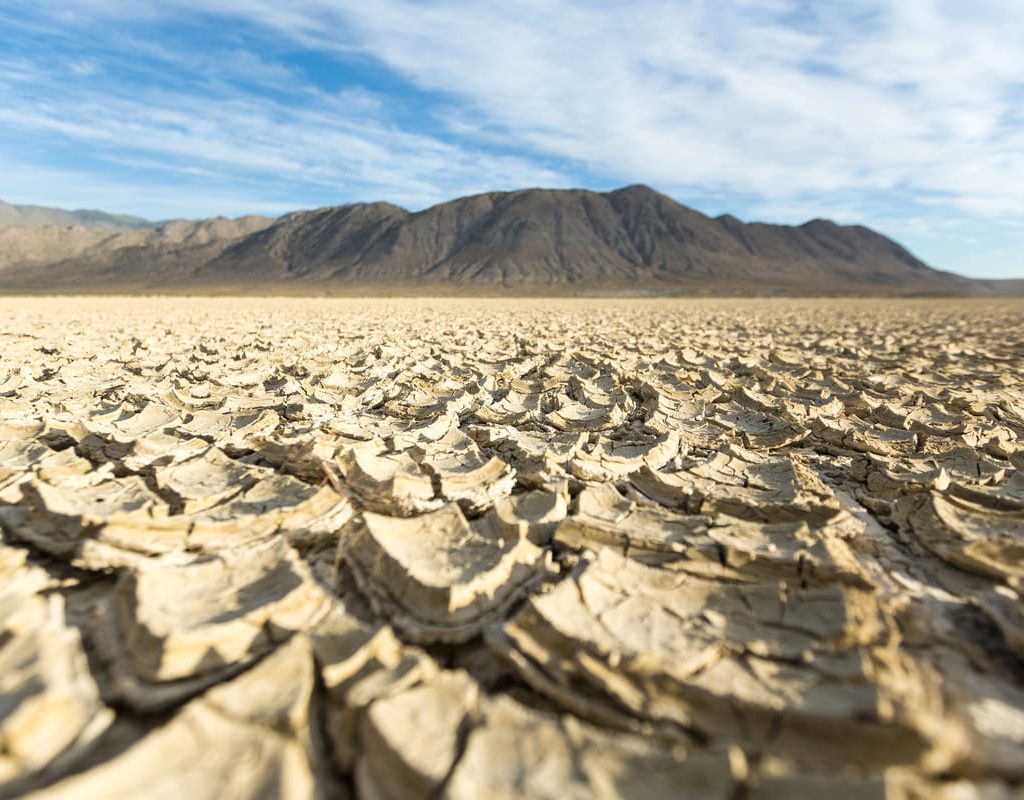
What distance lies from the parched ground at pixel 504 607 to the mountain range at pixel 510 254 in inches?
2788

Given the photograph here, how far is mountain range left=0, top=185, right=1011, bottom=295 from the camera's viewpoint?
82.4 m

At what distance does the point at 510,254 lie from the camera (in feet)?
292

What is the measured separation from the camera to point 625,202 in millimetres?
113812

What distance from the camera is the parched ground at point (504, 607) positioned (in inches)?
34.1

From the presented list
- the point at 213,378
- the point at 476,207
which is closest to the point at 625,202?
the point at 476,207

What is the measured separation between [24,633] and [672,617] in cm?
128

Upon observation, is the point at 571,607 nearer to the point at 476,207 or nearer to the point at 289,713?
the point at 289,713

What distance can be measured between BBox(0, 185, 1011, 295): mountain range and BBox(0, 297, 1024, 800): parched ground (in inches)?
2788

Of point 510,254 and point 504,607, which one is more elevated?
point 510,254

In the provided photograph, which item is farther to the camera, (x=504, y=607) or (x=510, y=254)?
(x=510, y=254)

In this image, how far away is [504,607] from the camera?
129 centimetres

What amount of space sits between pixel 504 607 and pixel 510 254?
90.8 meters

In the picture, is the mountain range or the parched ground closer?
the parched ground

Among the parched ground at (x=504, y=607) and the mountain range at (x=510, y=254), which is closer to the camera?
the parched ground at (x=504, y=607)
